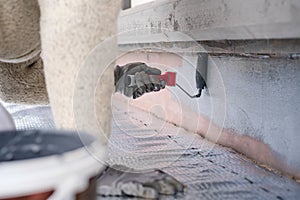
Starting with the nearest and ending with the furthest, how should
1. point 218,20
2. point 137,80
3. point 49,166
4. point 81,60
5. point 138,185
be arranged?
point 49,166 < point 81,60 < point 138,185 < point 218,20 < point 137,80

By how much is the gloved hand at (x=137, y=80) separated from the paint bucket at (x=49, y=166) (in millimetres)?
689

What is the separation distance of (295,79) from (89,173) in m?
0.73

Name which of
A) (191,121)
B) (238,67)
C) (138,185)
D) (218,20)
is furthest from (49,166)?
(191,121)

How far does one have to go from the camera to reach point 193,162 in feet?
3.51

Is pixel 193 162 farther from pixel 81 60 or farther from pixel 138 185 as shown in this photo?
pixel 81 60

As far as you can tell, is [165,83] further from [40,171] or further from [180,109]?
[40,171]

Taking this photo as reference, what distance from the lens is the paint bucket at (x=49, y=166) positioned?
0.30 metres

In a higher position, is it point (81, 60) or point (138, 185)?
point (81, 60)

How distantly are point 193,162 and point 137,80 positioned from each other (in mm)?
268

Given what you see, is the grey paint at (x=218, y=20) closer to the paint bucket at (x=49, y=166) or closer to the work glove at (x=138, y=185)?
the work glove at (x=138, y=185)

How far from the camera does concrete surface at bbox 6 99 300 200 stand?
0.85 metres

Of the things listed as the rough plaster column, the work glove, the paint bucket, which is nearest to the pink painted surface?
the work glove

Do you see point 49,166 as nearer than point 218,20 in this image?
Yes

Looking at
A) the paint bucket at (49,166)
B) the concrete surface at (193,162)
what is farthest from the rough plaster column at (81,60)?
the concrete surface at (193,162)
